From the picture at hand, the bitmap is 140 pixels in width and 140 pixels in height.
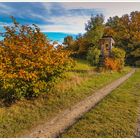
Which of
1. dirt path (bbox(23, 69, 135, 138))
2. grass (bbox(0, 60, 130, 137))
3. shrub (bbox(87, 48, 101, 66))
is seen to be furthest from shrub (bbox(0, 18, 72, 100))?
shrub (bbox(87, 48, 101, 66))

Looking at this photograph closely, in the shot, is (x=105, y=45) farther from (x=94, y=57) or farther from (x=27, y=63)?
(x=27, y=63)

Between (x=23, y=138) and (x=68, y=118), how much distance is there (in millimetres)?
2236

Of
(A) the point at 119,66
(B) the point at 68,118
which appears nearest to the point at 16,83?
(B) the point at 68,118

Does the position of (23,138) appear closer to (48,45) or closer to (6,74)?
(6,74)

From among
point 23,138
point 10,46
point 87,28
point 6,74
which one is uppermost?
point 87,28

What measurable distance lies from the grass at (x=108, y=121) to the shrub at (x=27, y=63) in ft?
8.43

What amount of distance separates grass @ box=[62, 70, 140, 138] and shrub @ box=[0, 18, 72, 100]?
2.57m

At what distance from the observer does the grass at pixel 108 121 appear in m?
7.21

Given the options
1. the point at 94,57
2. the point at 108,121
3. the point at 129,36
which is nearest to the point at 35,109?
the point at 108,121

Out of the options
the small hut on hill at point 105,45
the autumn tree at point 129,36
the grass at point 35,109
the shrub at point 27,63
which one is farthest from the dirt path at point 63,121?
the autumn tree at point 129,36

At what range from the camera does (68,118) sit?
877 cm

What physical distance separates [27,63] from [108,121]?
12.9 feet

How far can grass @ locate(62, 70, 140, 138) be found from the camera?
7.21 m

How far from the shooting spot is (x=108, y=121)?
833cm
